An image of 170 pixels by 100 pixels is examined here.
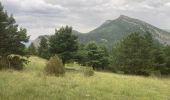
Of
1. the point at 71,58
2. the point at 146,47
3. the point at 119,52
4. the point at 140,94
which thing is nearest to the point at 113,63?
the point at 119,52

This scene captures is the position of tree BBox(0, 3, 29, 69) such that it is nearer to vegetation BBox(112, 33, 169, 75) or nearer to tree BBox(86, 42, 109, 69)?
vegetation BBox(112, 33, 169, 75)

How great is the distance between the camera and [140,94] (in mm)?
13484

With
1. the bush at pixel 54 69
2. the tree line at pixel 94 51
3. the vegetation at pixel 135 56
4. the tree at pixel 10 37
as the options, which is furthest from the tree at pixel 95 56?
the bush at pixel 54 69

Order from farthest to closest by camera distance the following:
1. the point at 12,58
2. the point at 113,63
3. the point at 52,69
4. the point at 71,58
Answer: the point at 113,63, the point at 71,58, the point at 12,58, the point at 52,69

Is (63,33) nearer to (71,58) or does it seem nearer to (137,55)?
(71,58)

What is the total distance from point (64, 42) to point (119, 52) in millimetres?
13206

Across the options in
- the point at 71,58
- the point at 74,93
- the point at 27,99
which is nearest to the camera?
the point at 27,99

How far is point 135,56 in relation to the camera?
5628 centimetres

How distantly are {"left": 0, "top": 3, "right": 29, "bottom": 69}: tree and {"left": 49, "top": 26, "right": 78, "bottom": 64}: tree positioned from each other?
549 inches

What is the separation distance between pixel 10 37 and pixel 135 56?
91.0ft

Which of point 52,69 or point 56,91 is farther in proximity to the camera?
point 52,69

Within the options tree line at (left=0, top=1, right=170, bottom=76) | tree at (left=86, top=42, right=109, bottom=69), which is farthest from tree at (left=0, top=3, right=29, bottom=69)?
tree at (left=86, top=42, right=109, bottom=69)

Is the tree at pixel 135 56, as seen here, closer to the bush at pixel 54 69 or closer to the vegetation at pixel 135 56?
the vegetation at pixel 135 56

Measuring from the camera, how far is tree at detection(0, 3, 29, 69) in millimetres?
33312
